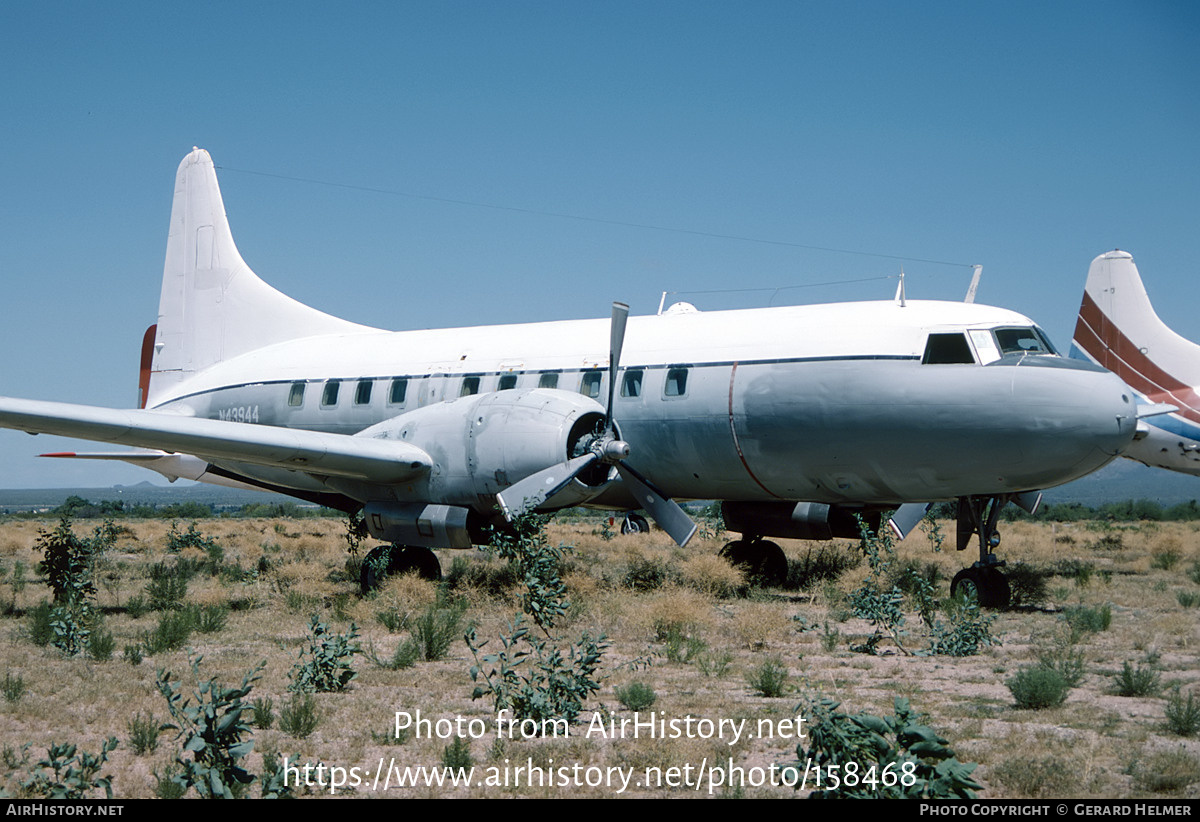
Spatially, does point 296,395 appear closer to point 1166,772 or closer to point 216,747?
point 216,747

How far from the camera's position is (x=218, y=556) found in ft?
77.5

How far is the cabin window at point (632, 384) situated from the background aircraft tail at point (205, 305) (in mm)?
7599

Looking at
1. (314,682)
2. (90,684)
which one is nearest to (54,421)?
(90,684)

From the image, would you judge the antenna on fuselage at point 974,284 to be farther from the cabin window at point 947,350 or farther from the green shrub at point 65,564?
the green shrub at point 65,564

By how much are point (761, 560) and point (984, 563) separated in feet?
15.2

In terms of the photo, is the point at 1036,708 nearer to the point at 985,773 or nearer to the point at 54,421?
the point at 985,773

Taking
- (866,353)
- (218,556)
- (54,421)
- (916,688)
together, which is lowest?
(218,556)

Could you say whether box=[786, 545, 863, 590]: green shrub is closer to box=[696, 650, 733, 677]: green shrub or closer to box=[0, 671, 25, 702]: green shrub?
box=[696, 650, 733, 677]: green shrub

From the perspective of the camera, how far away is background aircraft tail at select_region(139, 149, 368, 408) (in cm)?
2156

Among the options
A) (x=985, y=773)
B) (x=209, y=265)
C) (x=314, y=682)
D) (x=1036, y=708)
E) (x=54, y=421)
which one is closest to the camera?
(x=985, y=773)

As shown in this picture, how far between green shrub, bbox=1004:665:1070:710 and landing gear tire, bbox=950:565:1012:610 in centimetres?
482

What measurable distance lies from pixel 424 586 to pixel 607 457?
341cm

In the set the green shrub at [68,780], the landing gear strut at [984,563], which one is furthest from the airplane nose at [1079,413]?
the green shrub at [68,780]

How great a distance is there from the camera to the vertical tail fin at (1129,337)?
24.5 metres
